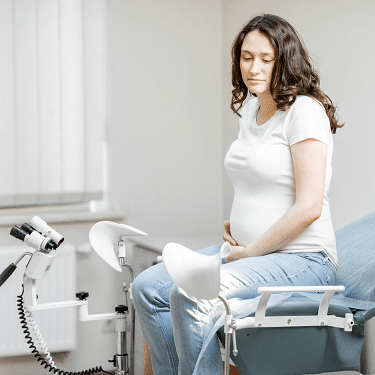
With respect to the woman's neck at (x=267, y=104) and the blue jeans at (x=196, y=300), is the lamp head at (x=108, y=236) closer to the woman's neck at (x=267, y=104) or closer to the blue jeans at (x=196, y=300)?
the blue jeans at (x=196, y=300)

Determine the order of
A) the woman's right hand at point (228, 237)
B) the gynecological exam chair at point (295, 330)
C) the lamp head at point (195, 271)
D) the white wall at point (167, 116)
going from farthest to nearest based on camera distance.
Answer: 1. the white wall at point (167, 116)
2. the woman's right hand at point (228, 237)
3. the gynecological exam chair at point (295, 330)
4. the lamp head at point (195, 271)

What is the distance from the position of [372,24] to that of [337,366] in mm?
1189

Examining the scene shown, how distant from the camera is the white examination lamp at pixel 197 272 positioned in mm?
1110

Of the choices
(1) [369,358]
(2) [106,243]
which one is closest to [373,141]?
(1) [369,358]

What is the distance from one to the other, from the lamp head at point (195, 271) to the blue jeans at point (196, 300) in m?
0.15

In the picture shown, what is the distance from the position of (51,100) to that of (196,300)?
152 centimetres

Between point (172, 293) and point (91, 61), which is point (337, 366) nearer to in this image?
point (172, 293)

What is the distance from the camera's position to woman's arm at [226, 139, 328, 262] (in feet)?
4.58

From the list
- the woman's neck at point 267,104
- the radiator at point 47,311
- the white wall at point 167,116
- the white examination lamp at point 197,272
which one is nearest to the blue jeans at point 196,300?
the white examination lamp at point 197,272

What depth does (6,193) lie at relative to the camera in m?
2.49

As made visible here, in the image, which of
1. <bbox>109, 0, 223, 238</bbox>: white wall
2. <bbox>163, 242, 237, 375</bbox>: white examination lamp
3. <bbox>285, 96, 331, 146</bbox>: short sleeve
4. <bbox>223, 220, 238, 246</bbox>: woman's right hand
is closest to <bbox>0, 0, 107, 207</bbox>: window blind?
<bbox>109, 0, 223, 238</bbox>: white wall

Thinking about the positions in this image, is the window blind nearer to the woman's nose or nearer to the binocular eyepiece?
the binocular eyepiece

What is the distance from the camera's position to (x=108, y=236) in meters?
1.81

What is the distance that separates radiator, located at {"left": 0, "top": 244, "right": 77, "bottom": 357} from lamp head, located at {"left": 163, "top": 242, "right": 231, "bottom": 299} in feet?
4.63
